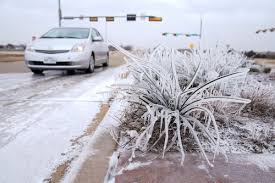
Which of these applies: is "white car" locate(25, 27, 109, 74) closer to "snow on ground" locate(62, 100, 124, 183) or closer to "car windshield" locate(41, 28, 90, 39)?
"car windshield" locate(41, 28, 90, 39)

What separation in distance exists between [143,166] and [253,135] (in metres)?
1.11

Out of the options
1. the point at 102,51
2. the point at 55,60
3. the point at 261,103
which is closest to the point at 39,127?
the point at 261,103

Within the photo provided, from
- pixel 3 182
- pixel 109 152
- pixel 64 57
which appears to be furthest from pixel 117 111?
pixel 64 57

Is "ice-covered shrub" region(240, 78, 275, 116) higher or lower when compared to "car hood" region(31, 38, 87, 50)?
lower

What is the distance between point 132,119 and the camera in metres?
2.95

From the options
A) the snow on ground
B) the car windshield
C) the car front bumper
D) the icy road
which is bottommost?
the icy road

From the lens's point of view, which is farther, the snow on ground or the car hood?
the car hood


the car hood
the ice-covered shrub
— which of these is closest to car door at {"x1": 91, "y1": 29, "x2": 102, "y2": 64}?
the car hood

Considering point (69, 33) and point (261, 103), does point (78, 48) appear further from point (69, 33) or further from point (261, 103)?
point (261, 103)

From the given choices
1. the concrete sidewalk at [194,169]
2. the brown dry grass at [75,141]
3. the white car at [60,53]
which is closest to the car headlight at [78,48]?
the white car at [60,53]

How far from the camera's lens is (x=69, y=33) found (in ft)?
29.8

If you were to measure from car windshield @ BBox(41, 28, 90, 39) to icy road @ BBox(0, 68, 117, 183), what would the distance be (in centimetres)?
385

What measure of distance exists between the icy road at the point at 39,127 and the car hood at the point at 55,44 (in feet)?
9.53

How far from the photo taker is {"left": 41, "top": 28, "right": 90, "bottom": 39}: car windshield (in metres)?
8.92
